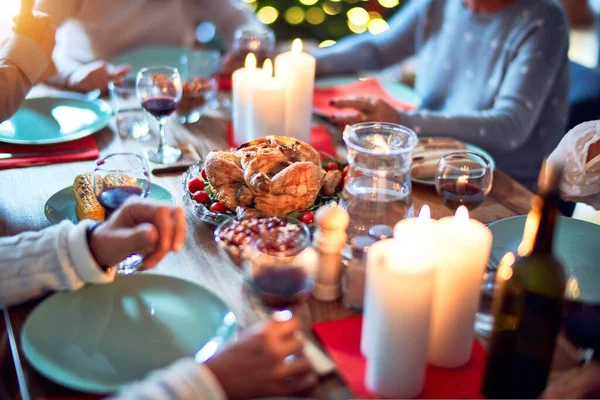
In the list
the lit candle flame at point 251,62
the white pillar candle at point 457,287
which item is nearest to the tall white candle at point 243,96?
the lit candle flame at point 251,62

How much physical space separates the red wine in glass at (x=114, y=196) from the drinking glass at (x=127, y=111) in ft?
1.82

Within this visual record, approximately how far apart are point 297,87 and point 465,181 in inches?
23.9

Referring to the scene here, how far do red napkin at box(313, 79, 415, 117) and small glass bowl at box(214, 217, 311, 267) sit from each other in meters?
0.94

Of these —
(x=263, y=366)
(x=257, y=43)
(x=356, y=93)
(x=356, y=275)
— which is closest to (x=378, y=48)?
(x=356, y=93)

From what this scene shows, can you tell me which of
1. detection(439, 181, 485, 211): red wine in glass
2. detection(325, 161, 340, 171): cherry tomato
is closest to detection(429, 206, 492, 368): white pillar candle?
detection(439, 181, 485, 211): red wine in glass

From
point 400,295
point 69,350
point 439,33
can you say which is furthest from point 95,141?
point 439,33

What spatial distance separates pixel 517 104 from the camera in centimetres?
187

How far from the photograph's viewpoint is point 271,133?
1.58m

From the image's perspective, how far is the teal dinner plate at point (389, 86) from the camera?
7.05ft

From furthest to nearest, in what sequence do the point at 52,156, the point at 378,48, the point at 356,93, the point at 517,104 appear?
the point at 378,48, the point at 356,93, the point at 517,104, the point at 52,156

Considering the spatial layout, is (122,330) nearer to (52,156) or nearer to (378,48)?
(52,156)

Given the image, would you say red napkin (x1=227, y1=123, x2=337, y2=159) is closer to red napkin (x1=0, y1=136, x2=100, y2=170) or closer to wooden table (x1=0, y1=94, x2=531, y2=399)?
wooden table (x1=0, y1=94, x2=531, y2=399)

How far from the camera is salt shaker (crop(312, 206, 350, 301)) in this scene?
98 centimetres

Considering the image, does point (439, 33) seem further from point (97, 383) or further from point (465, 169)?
point (97, 383)
